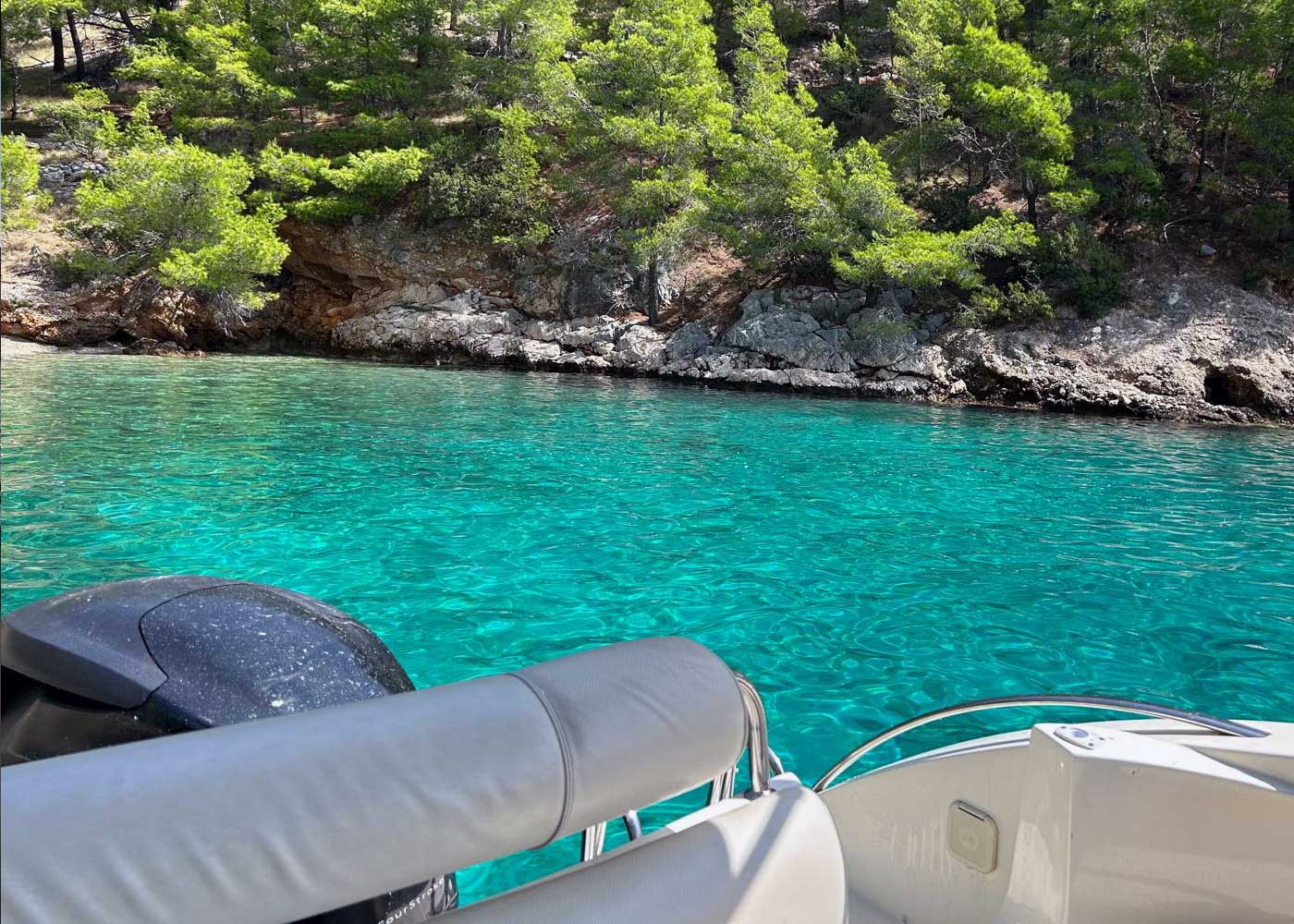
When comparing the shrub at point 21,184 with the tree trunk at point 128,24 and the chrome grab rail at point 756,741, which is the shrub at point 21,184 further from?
the tree trunk at point 128,24

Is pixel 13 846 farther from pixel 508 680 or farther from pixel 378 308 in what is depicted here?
pixel 378 308

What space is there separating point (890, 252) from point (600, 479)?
11.3 meters

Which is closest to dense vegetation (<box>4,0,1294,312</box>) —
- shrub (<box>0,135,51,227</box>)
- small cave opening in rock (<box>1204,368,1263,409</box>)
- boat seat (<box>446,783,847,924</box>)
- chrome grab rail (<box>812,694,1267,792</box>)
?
shrub (<box>0,135,51,227</box>)

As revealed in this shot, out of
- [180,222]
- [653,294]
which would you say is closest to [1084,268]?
[653,294]

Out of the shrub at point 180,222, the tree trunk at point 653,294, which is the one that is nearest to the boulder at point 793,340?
the tree trunk at point 653,294

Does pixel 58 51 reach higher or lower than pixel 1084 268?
higher

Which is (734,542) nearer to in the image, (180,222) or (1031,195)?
(1031,195)

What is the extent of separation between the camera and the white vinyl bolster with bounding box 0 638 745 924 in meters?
0.74

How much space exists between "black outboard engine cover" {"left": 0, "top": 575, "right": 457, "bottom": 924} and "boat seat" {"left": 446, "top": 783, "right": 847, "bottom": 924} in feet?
1.78

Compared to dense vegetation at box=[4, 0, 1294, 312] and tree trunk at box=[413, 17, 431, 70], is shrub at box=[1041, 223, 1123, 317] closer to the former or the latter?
dense vegetation at box=[4, 0, 1294, 312]

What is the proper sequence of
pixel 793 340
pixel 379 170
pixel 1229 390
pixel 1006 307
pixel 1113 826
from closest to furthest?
pixel 1113 826, pixel 1229 390, pixel 1006 307, pixel 793 340, pixel 379 170

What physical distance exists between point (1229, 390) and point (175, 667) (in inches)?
739

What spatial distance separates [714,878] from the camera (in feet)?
3.93

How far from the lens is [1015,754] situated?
6.64 ft
